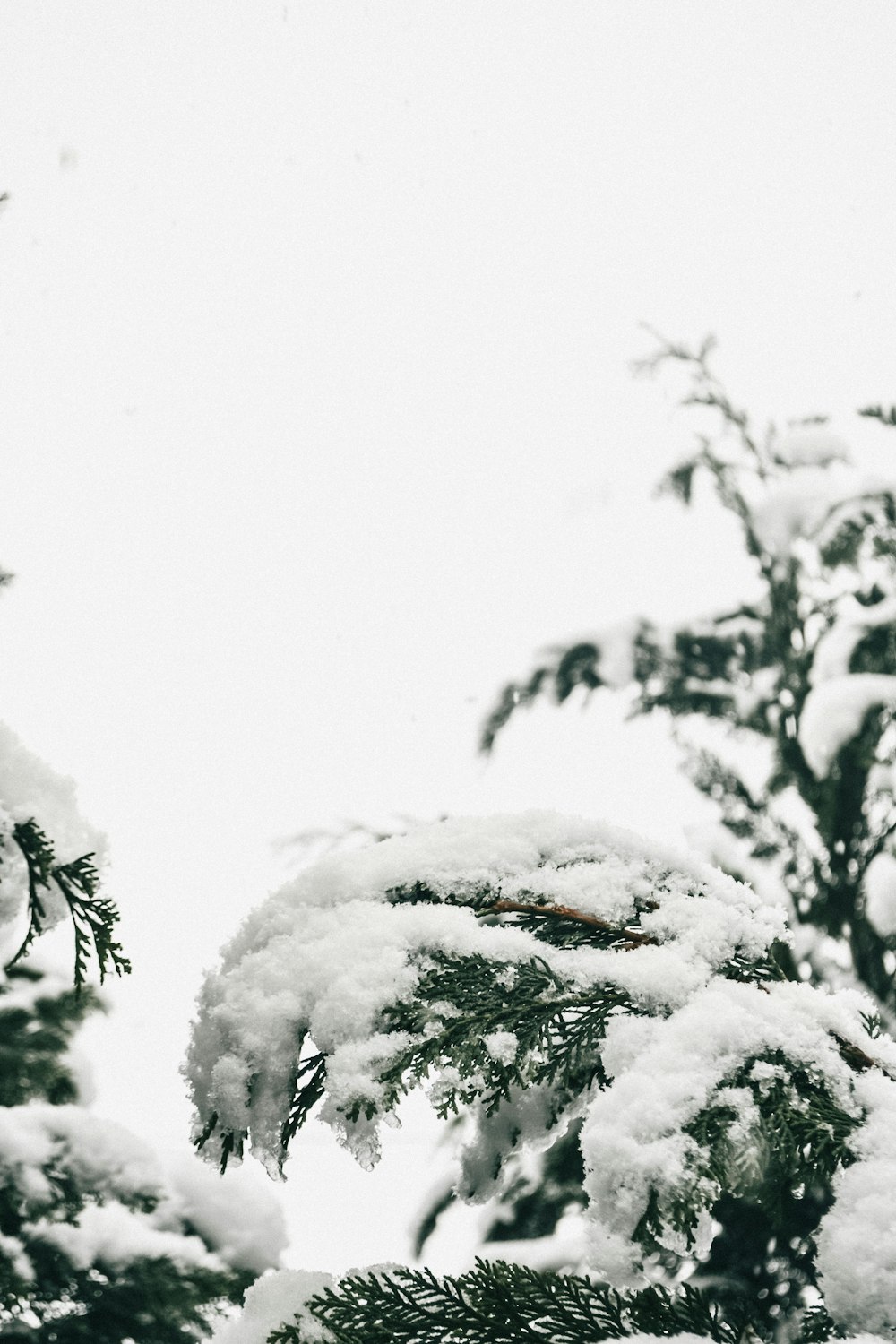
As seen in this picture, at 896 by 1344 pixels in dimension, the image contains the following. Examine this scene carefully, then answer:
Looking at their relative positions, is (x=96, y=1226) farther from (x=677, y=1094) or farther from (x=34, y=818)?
(x=677, y=1094)

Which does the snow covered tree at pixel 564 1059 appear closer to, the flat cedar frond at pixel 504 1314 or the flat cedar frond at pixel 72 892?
the flat cedar frond at pixel 504 1314

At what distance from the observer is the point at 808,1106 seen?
32.5 inches

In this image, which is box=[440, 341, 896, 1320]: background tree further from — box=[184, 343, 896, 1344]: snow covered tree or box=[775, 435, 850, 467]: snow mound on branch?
box=[184, 343, 896, 1344]: snow covered tree

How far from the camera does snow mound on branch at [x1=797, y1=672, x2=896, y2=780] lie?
258 centimetres

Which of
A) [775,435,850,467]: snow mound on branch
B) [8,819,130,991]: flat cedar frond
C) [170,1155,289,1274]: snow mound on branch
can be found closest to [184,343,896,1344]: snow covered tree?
[8,819,130,991]: flat cedar frond

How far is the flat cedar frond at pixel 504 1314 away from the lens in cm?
77

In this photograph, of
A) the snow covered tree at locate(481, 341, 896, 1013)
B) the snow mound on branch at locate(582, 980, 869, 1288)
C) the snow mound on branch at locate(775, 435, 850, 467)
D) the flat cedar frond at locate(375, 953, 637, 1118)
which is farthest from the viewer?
the snow mound on branch at locate(775, 435, 850, 467)

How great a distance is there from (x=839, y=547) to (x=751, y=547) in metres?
0.33

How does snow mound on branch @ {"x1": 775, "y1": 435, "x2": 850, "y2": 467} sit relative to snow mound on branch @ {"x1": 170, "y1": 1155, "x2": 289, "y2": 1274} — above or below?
above

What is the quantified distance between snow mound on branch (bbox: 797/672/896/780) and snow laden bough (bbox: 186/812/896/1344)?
1616 mm

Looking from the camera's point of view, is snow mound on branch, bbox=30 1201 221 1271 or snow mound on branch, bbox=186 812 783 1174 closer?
snow mound on branch, bbox=186 812 783 1174

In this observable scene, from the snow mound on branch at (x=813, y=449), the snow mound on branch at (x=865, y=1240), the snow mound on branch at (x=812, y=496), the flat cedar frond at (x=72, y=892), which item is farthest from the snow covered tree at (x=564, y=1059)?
the snow mound on branch at (x=813, y=449)

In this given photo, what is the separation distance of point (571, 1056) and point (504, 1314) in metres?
0.23

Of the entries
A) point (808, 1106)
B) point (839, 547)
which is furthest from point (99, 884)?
point (839, 547)
